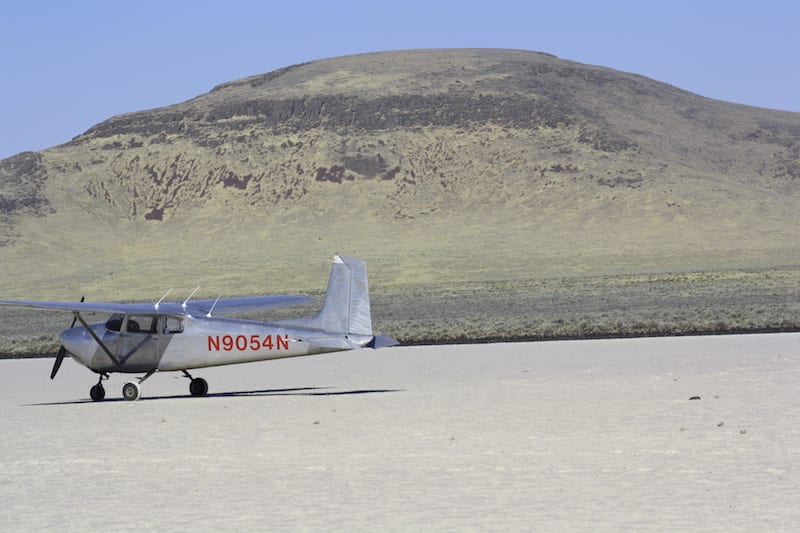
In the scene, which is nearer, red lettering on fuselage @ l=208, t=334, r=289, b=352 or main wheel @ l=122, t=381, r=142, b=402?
red lettering on fuselage @ l=208, t=334, r=289, b=352

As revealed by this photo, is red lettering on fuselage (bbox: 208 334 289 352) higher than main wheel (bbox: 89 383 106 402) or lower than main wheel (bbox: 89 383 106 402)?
higher

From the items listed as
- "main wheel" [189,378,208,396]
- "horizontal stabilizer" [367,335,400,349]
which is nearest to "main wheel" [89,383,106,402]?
"main wheel" [189,378,208,396]

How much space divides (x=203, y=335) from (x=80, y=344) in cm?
199

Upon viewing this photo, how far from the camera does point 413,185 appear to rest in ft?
408

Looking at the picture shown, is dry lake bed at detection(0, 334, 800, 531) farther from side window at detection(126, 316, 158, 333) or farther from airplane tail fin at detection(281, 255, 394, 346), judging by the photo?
side window at detection(126, 316, 158, 333)

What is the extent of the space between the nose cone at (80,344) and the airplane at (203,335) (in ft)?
0.05

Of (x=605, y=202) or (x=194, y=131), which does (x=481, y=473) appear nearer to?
(x=605, y=202)

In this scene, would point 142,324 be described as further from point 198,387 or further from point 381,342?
point 381,342

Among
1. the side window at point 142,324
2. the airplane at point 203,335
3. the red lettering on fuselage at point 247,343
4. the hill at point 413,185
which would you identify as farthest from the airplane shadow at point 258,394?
the hill at point 413,185

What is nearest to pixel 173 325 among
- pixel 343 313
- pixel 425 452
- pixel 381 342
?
pixel 343 313

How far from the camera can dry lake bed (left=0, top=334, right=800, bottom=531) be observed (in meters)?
10.2

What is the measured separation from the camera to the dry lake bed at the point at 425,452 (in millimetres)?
10242

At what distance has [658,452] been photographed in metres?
13.2

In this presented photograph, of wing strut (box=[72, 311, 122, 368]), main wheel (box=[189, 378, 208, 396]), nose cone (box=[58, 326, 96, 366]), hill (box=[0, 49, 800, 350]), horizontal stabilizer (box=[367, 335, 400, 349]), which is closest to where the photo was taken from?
horizontal stabilizer (box=[367, 335, 400, 349])
